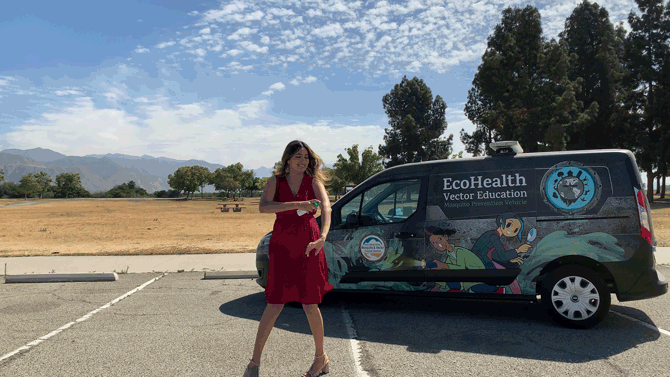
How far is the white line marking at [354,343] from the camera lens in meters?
A: 3.61

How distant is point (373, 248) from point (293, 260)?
7.60 feet

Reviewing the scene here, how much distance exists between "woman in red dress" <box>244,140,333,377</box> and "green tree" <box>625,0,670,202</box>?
4383 centimetres

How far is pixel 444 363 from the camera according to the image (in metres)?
3.81

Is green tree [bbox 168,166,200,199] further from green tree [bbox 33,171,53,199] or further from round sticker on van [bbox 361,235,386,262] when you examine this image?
round sticker on van [bbox 361,235,386,262]

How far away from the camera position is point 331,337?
455cm

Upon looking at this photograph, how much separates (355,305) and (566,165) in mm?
3173

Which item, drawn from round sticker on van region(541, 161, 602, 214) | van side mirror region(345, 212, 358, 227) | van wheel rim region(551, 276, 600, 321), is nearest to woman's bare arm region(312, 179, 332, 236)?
van side mirror region(345, 212, 358, 227)

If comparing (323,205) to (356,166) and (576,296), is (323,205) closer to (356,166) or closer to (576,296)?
(576,296)

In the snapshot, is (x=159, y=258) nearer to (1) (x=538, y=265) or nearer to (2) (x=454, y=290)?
(2) (x=454, y=290)

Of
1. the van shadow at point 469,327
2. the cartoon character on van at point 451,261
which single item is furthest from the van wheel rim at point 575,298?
the cartoon character on van at point 451,261

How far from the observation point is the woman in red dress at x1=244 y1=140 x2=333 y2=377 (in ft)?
10.6

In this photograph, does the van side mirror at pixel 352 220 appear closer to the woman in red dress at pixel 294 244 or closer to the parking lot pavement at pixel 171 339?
the parking lot pavement at pixel 171 339

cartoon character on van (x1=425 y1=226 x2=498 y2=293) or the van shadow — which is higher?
cartoon character on van (x1=425 y1=226 x2=498 y2=293)

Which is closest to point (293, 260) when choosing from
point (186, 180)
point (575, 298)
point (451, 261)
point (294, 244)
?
point (294, 244)
